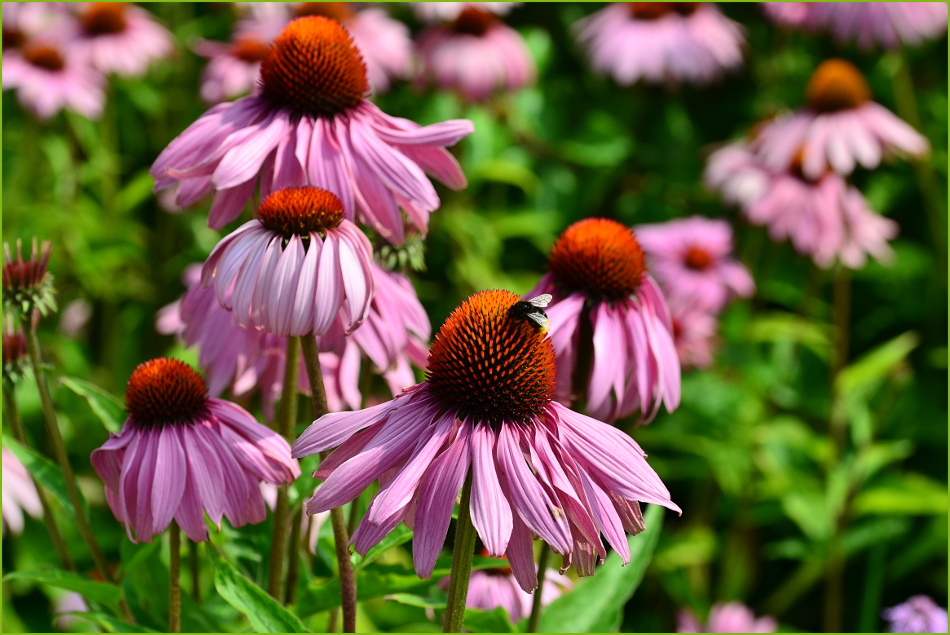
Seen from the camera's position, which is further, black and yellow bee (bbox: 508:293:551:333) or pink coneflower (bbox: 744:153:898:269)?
pink coneflower (bbox: 744:153:898:269)

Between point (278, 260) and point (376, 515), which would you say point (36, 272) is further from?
point (376, 515)

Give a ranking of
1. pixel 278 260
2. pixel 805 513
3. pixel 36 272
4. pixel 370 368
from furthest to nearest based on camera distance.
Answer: pixel 805 513, pixel 370 368, pixel 36 272, pixel 278 260

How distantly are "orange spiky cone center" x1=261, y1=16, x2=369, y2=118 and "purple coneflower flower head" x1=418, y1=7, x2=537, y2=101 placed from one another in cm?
161

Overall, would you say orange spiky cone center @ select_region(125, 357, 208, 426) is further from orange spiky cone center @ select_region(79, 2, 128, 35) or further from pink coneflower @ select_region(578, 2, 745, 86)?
orange spiky cone center @ select_region(79, 2, 128, 35)

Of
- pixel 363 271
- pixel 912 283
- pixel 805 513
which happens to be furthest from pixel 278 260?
pixel 912 283

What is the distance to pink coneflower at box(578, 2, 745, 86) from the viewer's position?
288 centimetres

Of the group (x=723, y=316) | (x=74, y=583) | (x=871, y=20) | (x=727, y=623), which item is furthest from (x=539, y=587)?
(x=871, y=20)

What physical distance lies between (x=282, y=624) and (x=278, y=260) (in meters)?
0.37

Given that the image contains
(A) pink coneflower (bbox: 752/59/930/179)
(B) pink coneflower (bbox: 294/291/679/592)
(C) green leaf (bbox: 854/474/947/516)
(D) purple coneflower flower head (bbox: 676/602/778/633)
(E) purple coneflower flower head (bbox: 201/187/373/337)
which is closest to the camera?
(B) pink coneflower (bbox: 294/291/679/592)

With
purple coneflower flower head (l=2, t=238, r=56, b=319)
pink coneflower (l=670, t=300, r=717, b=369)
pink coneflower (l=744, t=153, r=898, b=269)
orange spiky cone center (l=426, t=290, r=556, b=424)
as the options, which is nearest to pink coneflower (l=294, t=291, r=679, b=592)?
orange spiky cone center (l=426, t=290, r=556, b=424)

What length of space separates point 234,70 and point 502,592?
5.42ft

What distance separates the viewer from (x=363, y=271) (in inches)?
36.7

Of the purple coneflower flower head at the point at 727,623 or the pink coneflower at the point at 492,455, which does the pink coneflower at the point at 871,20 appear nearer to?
the purple coneflower flower head at the point at 727,623

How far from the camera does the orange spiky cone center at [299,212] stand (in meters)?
0.92
